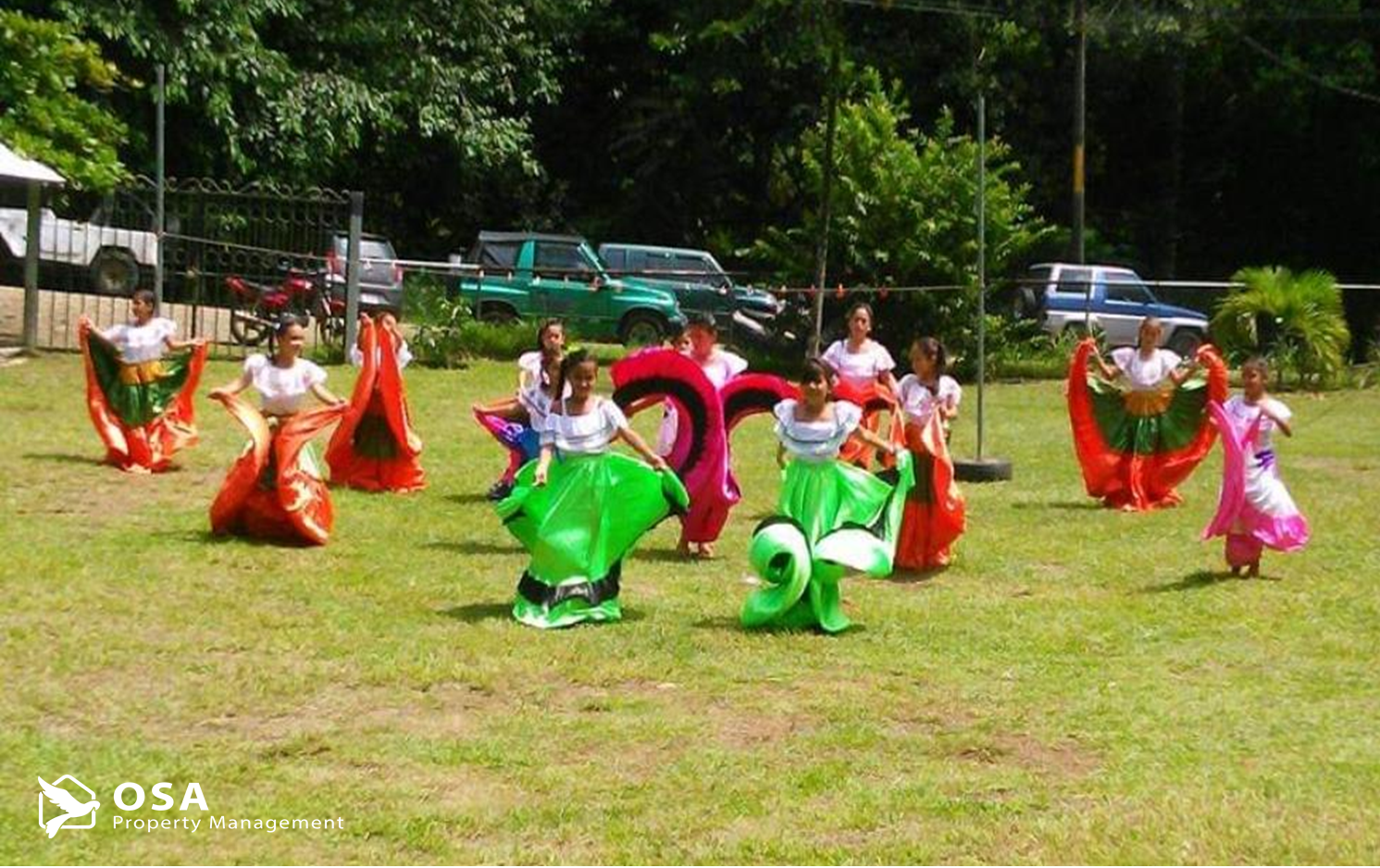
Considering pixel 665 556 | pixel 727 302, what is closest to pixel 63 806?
pixel 665 556

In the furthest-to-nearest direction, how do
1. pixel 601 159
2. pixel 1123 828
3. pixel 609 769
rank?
pixel 601 159 < pixel 609 769 < pixel 1123 828

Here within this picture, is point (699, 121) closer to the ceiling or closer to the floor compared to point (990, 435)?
closer to the ceiling

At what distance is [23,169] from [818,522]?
14.8 metres

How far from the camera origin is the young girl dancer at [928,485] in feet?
44.2

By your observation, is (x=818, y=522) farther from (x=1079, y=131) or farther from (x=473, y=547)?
(x=1079, y=131)

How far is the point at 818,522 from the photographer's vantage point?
441 inches

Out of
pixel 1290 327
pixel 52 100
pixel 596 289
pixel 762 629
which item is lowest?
pixel 762 629

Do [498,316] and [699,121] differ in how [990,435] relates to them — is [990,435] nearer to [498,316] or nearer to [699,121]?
[498,316]

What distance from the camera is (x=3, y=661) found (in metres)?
9.93

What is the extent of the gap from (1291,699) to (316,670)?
435cm

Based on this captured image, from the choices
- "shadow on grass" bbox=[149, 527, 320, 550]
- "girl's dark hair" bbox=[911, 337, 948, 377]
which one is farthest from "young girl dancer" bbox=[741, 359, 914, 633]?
"shadow on grass" bbox=[149, 527, 320, 550]

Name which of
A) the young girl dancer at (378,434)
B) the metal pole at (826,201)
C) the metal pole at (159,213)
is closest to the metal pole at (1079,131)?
the metal pole at (826,201)

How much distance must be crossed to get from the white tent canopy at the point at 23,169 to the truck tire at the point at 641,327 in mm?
8537

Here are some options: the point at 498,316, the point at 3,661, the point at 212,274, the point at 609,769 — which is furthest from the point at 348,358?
the point at 609,769
